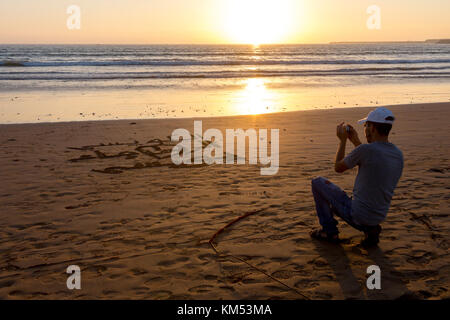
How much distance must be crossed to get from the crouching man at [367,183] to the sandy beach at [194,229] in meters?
0.27

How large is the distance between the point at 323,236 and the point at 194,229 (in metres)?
1.43

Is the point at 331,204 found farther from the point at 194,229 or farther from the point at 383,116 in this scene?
the point at 194,229

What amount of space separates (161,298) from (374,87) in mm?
20146

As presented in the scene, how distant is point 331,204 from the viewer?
402cm

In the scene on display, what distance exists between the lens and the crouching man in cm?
350

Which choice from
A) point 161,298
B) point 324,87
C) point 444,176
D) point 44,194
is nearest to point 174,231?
point 161,298

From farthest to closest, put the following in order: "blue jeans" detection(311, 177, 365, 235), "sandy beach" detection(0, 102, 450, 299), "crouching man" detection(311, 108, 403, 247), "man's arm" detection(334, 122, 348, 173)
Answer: "blue jeans" detection(311, 177, 365, 235)
"man's arm" detection(334, 122, 348, 173)
"crouching man" detection(311, 108, 403, 247)
"sandy beach" detection(0, 102, 450, 299)

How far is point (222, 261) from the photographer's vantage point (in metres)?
3.77

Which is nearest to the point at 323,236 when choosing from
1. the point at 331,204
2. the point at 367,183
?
the point at 331,204

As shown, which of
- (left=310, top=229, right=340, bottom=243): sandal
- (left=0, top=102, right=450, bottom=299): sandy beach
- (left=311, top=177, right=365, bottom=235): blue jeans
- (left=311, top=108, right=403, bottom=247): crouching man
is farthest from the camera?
(left=310, top=229, right=340, bottom=243): sandal

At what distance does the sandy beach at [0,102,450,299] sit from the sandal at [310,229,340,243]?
8cm

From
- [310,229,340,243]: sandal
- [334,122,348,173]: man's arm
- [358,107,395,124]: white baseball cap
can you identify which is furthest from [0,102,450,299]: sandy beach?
[358,107,395,124]: white baseball cap

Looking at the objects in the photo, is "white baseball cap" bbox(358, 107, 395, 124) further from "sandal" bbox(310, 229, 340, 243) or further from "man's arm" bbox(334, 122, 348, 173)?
"sandal" bbox(310, 229, 340, 243)

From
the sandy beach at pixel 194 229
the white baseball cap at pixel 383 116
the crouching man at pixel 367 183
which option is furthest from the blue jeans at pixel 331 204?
the white baseball cap at pixel 383 116
